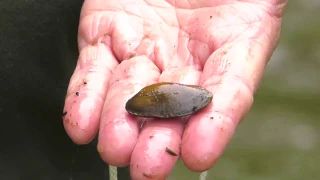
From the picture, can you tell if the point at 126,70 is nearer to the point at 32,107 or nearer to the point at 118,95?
the point at 118,95

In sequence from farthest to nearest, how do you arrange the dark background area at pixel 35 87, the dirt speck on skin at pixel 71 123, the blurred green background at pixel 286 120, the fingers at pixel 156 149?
the blurred green background at pixel 286 120 < the dark background area at pixel 35 87 < the dirt speck on skin at pixel 71 123 < the fingers at pixel 156 149

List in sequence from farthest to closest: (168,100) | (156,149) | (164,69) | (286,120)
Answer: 1. (286,120)
2. (164,69)
3. (168,100)
4. (156,149)

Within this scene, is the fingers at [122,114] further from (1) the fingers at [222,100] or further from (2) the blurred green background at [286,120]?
(2) the blurred green background at [286,120]

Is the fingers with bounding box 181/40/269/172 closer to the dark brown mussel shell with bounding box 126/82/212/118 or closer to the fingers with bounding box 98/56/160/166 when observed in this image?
the dark brown mussel shell with bounding box 126/82/212/118

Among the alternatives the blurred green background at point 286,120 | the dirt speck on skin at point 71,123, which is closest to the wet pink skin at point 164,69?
the dirt speck on skin at point 71,123

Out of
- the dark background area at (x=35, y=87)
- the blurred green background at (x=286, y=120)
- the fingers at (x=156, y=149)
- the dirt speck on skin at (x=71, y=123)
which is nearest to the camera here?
the fingers at (x=156, y=149)

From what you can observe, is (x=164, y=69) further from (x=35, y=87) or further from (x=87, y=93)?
(x=35, y=87)

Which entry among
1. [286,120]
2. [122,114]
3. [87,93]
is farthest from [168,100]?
[286,120]
